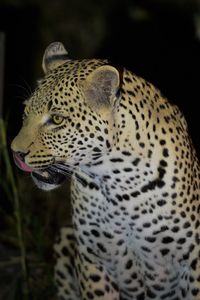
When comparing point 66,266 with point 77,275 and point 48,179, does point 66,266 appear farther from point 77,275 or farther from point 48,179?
point 48,179

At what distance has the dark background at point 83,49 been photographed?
6188 millimetres

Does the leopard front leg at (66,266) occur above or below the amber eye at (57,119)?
below

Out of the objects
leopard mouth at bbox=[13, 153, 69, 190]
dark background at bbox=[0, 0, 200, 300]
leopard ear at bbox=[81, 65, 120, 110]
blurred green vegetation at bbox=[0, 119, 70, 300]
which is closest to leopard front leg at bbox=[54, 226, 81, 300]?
blurred green vegetation at bbox=[0, 119, 70, 300]

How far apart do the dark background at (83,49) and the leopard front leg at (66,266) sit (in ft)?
2.79

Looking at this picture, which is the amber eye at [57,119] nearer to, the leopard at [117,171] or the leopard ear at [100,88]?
the leopard at [117,171]

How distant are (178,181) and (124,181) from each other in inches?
9.6

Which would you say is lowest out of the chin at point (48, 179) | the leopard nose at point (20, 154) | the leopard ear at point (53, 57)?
the chin at point (48, 179)

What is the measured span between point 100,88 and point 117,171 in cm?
40

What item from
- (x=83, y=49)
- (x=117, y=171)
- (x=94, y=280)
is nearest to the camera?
(x=117, y=171)

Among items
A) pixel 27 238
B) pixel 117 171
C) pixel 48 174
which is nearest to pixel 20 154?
pixel 48 174

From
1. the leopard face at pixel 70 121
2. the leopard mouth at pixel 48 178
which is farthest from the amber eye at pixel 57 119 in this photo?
the leopard mouth at pixel 48 178

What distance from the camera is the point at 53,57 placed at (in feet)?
13.4

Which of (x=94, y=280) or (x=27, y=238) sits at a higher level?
(x=94, y=280)

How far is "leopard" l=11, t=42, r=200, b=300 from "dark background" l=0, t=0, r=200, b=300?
4.63 feet
